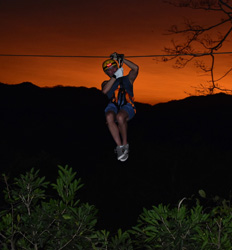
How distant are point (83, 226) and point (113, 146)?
86.7m

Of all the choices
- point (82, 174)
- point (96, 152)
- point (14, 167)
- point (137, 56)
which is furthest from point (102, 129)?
point (137, 56)

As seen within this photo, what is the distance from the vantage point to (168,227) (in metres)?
3.51

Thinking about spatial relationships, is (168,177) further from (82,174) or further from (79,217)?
(79,217)

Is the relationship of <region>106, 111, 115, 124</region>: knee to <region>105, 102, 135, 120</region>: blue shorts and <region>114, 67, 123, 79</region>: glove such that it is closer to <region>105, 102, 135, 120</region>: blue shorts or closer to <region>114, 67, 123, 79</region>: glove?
<region>105, 102, 135, 120</region>: blue shorts

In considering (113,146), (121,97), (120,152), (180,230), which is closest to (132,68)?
(121,97)

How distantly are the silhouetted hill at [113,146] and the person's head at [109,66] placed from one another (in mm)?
24132

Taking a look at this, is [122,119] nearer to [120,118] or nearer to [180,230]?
[120,118]

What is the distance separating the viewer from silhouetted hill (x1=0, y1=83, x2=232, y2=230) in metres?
69.5

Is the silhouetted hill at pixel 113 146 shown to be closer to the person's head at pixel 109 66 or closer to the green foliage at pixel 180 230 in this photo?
the person's head at pixel 109 66

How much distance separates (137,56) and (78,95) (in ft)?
503

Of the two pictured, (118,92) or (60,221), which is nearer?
(60,221)

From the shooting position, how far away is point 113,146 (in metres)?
90.4

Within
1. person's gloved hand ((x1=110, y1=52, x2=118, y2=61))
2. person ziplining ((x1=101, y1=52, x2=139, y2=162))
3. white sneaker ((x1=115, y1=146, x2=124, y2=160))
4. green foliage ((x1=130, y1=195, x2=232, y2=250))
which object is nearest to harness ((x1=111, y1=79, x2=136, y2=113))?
person ziplining ((x1=101, y1=52, x2=139, y2=162))

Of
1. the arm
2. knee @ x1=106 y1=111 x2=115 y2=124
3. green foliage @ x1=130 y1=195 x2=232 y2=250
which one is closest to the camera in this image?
green foliage @ x1=130 y1=195 x2=232 y2=250
